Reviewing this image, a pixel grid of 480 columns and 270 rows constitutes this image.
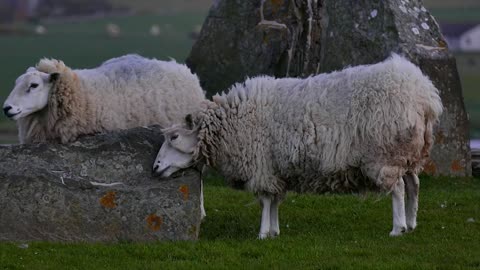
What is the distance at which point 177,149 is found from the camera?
34.0 feet

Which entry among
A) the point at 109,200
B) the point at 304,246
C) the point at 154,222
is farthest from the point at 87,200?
the point at 304,246

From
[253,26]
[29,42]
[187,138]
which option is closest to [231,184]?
[187,138]

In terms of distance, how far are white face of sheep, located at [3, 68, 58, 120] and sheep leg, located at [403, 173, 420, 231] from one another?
3510mm

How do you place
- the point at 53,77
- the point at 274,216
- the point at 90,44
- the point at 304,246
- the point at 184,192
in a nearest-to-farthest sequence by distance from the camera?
1. the point at 304,246
2. the point at 184,192
3. the point at 274,216
4. the point at 53,77
5. the point at 90,44

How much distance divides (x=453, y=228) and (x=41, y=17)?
92146 mm

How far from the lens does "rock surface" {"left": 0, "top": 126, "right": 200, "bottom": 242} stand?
9758 millimetres

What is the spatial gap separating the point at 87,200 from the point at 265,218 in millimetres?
1655

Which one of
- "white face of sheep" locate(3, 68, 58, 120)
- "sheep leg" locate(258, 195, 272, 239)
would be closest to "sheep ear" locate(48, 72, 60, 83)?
"white face of sheep" locate(3, 68, 58, 120)

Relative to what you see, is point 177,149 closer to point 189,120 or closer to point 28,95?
point 189,120

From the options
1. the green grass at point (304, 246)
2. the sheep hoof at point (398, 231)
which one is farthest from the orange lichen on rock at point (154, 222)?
the sheep hoof at point (398, 231)

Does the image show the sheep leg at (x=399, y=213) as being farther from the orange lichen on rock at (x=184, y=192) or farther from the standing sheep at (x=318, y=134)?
the orange lichen on rock at (x=184, y=192)

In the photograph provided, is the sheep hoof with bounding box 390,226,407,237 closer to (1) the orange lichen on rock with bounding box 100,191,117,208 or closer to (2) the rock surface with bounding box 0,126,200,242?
(2) the rock surface with bounding box 0,126,200,242

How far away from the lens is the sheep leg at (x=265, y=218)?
10.3 metres

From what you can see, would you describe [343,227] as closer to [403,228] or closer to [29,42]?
[403,228]
